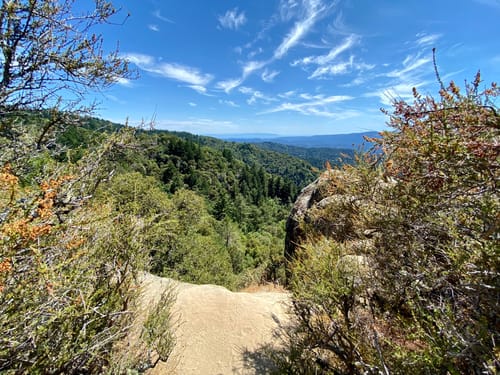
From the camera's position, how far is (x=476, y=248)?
5.34ft

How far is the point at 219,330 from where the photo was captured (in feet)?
17.9

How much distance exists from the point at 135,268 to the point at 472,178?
3681 mm

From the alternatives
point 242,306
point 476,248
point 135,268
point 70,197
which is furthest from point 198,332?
point 476,248

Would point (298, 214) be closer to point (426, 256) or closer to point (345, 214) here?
point (345, 214)

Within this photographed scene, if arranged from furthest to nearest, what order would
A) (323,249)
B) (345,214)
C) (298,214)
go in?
(298,214) < (345,214) < (323,249)

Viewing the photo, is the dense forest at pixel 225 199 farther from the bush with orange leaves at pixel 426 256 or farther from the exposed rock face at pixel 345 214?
the bush with orange leaves at pixel 426 256

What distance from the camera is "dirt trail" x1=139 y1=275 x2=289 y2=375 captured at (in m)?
4.35

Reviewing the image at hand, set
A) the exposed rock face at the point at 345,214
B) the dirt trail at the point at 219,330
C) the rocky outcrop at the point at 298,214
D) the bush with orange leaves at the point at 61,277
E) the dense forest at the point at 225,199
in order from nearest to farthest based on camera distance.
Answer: the bush with orange leaves at the point at 61,277, the exposed rock face at the point at 345,214, the dirt trail at the point at 219,330, the rocky outcrop at the point at 298,214, the dense forest at the point at 225,199

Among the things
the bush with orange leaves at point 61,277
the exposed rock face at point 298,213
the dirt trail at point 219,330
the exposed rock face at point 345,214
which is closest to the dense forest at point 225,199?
the exposed rock face at point 298,213

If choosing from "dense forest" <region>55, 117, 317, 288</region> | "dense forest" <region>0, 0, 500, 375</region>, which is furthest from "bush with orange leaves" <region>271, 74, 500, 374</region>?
"dense forest" <region>55, 117, 317, 288</region>

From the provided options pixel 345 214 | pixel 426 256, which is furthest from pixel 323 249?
pixel 426 256

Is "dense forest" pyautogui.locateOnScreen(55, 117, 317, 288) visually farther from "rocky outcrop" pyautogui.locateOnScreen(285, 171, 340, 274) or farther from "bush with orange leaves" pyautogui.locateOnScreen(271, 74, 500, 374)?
"bush with orange leaves" pyautogui.locateOnScreen(271, 74, 500, 374)

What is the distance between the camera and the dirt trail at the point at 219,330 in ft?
14.3

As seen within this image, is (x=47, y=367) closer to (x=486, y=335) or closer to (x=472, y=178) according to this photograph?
(x=486, y=335)
